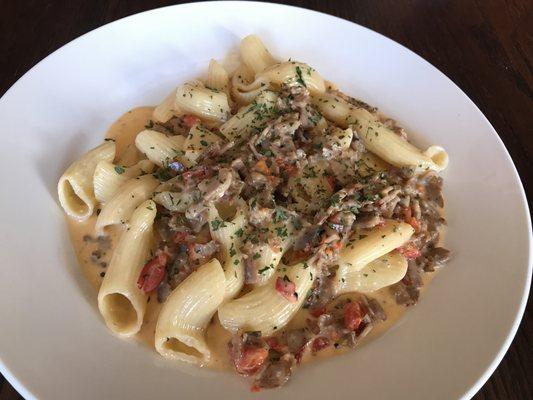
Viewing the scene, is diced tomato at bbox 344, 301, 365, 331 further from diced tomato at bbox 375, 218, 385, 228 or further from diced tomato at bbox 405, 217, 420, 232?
diced tomato at bbox 405, 217, 420, 232

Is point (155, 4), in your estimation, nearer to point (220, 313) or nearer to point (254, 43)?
point (254, 43)

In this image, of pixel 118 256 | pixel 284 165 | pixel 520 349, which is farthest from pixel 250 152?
pixel 520 349

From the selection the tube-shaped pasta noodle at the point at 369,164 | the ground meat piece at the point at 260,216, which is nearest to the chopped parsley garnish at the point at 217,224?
the ground meat piece at the point at 260,216

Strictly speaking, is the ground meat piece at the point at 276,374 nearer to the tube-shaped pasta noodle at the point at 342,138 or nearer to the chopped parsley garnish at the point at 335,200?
the chopped parsley garnish at the point at 335,200

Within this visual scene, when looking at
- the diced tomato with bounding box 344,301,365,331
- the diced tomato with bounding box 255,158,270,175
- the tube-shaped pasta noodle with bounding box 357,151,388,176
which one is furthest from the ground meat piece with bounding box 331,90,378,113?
the diced tomato with bounding box 344,301,365,331

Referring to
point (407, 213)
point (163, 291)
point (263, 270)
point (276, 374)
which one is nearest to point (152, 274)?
point (163, 291)

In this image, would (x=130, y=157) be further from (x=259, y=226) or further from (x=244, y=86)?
(x=259, y=226)
